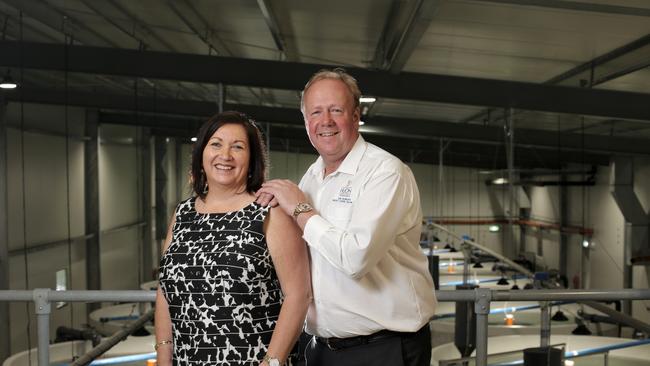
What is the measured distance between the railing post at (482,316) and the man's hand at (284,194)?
2.71 ft

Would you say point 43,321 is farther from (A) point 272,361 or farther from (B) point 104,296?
(A) point 272,361

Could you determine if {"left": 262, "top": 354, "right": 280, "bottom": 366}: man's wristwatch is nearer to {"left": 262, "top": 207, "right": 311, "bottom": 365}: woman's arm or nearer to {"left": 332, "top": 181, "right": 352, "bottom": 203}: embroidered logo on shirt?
{"left": 262, "top": 207, "right": 311, "bottom": 365}: woman's arm

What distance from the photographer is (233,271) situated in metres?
1.54

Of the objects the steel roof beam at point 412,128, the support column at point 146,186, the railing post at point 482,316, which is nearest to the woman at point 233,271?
the railing post at point 482,316

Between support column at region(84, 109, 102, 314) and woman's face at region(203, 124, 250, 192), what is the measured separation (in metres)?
5.03

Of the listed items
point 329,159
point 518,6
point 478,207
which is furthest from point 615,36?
point 478,207

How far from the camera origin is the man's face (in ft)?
5.18

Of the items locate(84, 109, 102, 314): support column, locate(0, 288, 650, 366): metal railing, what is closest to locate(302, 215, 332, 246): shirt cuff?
locate(0, 288, 650, 366): metal railing

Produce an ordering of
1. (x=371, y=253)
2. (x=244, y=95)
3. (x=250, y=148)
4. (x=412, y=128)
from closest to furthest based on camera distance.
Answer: (x=371, y=253), (x=250, y=148), (x=412, y=128), (x=244, y=95)

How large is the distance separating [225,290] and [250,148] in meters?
0.39

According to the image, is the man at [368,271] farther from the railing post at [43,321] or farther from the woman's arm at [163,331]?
the railing post at [43,321]

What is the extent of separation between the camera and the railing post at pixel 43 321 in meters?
2.02

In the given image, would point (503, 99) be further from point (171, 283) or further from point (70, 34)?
point (171, 283)

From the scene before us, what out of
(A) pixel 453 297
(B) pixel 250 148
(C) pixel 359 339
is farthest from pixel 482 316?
(B) pixel 250 148
